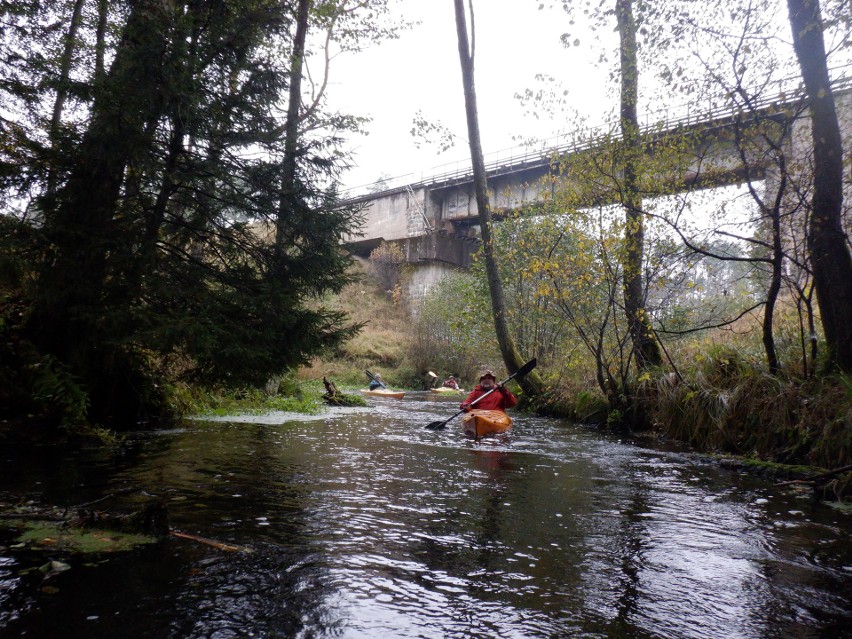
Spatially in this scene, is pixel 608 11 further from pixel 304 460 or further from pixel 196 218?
pixel 304 460

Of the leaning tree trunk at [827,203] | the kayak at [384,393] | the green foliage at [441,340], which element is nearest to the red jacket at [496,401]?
the leaning tree trunk at [827,203]

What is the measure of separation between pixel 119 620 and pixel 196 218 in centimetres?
482

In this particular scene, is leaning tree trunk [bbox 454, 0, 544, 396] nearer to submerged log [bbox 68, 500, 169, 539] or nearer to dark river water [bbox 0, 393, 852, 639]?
dark river water [bbox 0, 393, 852, 639]

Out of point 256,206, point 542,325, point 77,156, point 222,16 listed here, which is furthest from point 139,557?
point 542,325

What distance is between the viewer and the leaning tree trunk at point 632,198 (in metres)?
7.89

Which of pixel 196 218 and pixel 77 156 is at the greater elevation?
pixel 77 156

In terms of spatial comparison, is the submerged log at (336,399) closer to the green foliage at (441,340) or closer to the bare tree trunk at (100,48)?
the bare tree trunk at (100,48)

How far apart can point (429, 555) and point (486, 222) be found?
36.7 feet

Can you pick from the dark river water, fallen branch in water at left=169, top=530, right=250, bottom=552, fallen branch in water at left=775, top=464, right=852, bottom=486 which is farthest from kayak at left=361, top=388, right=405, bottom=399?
fallen branch in water at left=169, top=530, right=250, bottom=552

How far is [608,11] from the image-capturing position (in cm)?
746

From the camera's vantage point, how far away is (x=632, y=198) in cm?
796

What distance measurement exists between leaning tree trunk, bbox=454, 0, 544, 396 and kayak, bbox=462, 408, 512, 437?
4.33 metres

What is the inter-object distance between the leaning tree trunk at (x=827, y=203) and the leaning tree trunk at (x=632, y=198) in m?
1.97

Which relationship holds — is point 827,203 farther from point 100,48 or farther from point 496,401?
point 100,48
